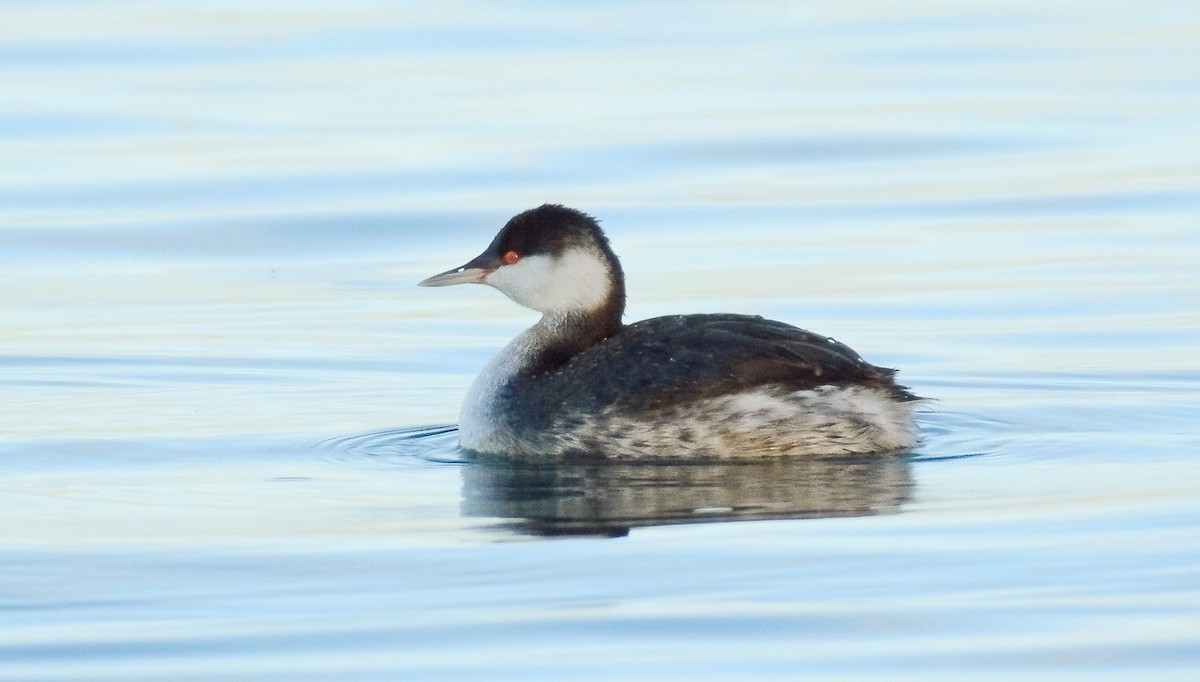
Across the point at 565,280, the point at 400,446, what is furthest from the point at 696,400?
the point at 400,446

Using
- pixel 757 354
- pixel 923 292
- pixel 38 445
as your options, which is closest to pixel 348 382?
pixel 38 445

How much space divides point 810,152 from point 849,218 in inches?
106

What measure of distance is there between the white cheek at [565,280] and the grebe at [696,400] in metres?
0.25

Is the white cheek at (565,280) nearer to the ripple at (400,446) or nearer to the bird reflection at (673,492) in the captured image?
the ripple at (400,446)

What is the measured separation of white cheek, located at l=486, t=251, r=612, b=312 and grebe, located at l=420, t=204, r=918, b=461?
0.25 meters

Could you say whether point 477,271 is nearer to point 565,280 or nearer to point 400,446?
point 565,280

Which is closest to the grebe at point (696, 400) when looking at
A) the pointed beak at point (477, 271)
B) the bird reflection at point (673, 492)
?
the bird reflection at point (673, 492)

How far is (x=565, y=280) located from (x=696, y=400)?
0.92m

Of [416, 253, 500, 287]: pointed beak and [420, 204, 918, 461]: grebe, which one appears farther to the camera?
[416, 253, 500, 287]: pointed beak

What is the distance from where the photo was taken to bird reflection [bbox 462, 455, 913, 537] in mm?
7910

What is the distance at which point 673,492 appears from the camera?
8406 mm

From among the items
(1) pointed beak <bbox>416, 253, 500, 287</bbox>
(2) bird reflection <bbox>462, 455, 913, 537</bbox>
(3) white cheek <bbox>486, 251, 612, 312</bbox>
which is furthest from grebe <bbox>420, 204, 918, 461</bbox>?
(1) pointed beak <bbox>416, 253, 500, 287</bbox>

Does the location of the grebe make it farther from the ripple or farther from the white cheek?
the white cheek

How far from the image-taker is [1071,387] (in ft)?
34.8
